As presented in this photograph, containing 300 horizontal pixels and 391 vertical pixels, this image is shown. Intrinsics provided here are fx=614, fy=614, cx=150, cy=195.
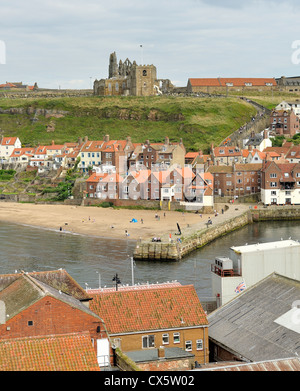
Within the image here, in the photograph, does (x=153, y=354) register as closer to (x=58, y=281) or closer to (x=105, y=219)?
(x=58, y=281)

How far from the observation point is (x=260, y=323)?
2238 centimetres

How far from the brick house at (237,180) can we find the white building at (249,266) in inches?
2028

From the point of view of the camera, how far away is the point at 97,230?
6250cm

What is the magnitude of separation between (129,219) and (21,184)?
29.6 metres

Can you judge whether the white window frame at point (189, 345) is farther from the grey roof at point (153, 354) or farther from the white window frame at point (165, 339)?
the grey roof at point (153, 354)

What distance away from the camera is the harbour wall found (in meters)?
50.6

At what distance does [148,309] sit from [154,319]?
468 mm

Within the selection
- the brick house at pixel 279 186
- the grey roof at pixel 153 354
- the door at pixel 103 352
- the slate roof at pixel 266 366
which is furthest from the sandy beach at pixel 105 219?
the slate roof at pixel 266 366

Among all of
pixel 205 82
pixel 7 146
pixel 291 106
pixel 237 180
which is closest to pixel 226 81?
pixel 205 82

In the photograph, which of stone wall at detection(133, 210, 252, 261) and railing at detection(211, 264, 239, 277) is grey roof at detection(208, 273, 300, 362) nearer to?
railing at detection(211, 264, 239, 277)

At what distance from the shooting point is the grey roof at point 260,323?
20641 mm
